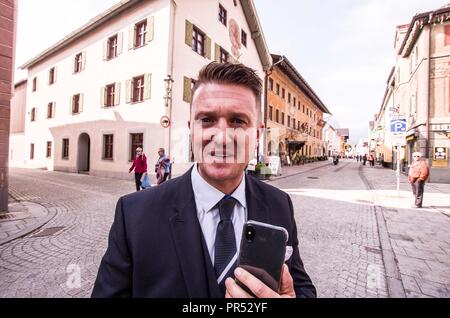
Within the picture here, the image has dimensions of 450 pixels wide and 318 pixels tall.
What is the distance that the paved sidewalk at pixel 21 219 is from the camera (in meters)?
4.76

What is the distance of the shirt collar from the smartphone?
1.37 ft

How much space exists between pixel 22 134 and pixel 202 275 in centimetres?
2919

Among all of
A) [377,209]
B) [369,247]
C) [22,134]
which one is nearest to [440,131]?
[377,209]

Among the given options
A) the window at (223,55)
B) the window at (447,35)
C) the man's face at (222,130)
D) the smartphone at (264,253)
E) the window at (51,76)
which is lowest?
the smartphone at (264,253)

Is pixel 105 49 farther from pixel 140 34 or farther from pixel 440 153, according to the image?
pixel 440 153

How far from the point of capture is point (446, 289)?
302 cm

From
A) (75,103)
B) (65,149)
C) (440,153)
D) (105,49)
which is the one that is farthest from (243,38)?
(65,149)

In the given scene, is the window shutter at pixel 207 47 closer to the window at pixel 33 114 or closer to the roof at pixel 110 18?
the roof at pixel 110 18

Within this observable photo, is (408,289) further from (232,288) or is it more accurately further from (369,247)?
(232,288)

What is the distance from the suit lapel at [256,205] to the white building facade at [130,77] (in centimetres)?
765

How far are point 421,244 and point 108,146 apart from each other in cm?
1510

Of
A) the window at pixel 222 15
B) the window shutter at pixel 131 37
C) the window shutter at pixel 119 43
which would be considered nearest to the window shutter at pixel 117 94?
the window shutter at pixel 119 43

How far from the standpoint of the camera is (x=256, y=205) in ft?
4.75
